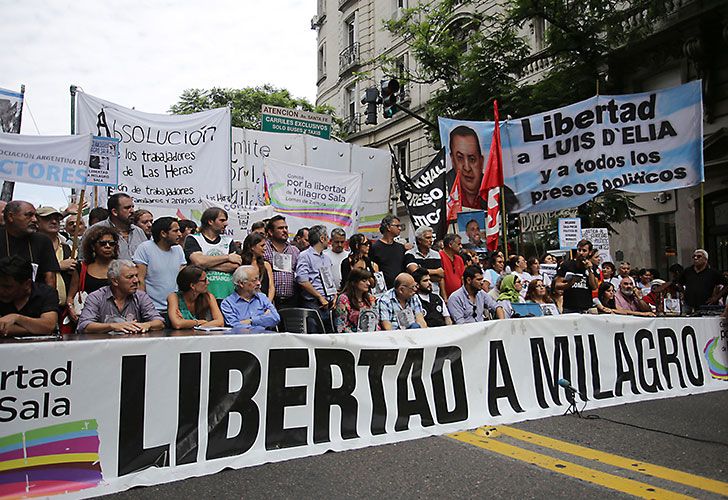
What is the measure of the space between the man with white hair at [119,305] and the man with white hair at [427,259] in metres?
3.69

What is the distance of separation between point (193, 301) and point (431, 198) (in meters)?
6.51

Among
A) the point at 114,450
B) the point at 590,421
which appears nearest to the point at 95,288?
the point at 114,450

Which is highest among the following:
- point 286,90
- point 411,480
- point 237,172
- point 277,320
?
point 286,90

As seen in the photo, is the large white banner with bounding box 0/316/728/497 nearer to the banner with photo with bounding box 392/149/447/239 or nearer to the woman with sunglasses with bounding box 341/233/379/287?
the woman with sunglasses with bounding box 341/233/379/287

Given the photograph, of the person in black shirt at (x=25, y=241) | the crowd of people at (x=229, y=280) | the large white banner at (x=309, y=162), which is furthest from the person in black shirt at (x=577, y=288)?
the person in black shirt at (x=25, y=241)

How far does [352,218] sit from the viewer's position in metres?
12.3

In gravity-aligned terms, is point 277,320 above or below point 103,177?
below

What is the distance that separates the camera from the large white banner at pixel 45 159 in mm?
7566

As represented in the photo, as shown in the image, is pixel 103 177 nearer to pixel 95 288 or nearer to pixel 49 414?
pixel 95 288

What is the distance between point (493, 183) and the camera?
34.0 ft

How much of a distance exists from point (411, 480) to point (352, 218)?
841cm

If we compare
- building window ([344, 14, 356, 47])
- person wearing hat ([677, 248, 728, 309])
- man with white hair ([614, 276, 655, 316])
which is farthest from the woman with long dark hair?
Result: building window ([344, 14, 356, 47])

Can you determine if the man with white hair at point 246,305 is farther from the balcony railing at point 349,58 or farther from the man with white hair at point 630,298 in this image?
the balcony railing at point 349,58

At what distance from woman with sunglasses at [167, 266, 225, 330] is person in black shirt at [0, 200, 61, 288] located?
40.8 inches
